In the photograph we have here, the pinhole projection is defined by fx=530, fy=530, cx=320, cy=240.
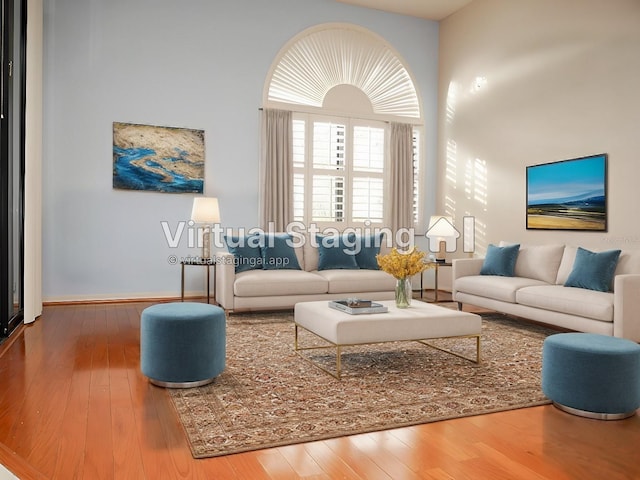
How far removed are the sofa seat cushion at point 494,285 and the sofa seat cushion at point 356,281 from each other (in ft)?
2.65

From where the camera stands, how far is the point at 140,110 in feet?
21.6

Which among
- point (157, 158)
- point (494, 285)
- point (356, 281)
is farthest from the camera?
point (157, 158)

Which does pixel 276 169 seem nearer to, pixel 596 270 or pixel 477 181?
pixel 477 181

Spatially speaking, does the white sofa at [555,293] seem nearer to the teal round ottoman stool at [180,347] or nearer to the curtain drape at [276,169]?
the curtain drape at [276,169]

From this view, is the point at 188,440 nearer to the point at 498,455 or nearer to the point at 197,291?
the point at 498,455

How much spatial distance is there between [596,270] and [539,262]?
2.96 ft

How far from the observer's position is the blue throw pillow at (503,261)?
5852mm

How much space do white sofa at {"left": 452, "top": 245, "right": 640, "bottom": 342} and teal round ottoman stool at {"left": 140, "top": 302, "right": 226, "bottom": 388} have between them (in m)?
3.06

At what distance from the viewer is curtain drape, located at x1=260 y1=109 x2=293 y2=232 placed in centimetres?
709

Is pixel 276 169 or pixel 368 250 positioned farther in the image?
pixel 276 169

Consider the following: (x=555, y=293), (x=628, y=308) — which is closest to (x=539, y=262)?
(x=555, y=293)

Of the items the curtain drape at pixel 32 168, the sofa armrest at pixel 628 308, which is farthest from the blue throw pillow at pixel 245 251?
the sofa armrest at pixel 628 308

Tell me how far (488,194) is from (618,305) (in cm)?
313

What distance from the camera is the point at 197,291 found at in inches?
273
